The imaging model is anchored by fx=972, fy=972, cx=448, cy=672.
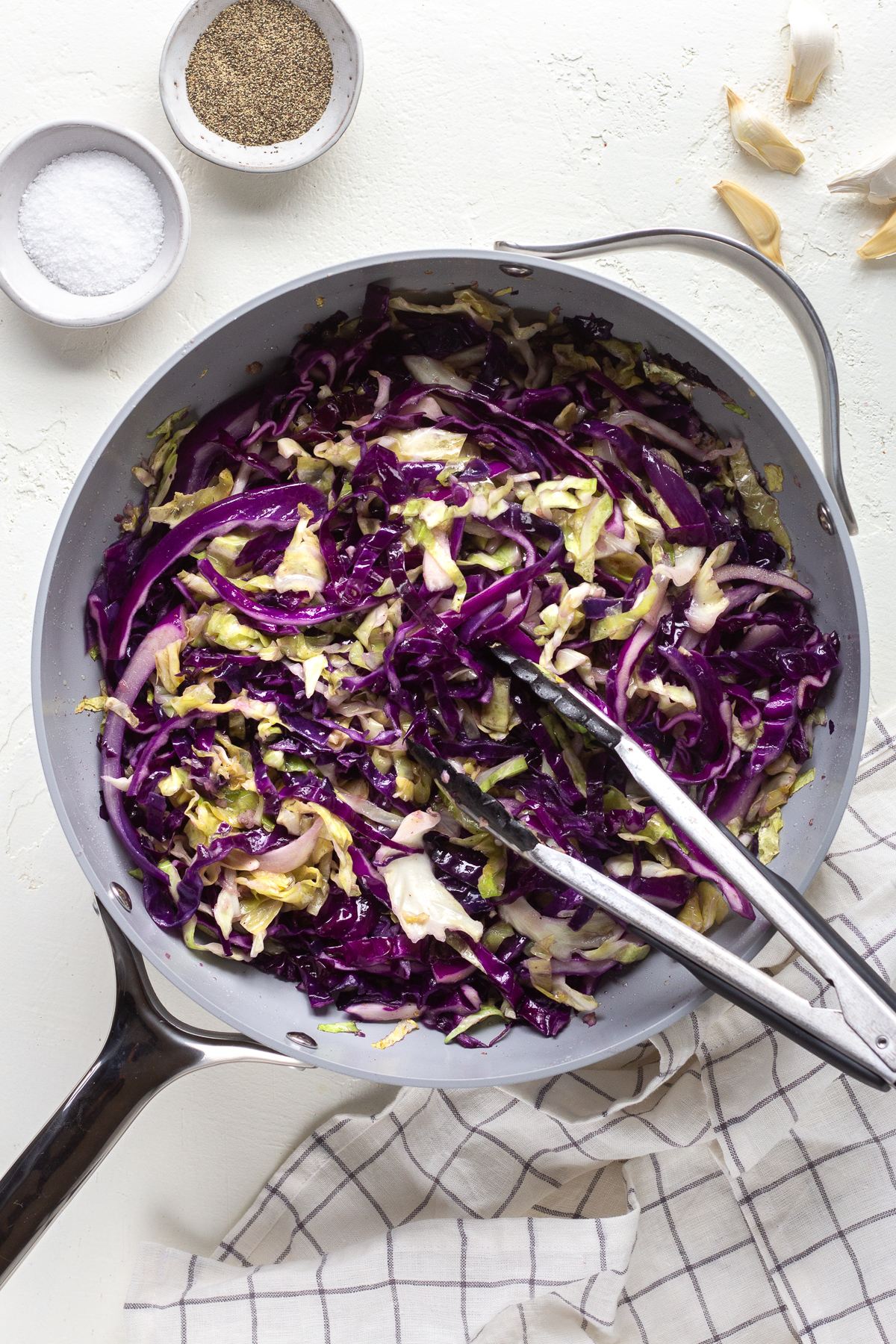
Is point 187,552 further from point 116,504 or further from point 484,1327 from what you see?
point 484,1327

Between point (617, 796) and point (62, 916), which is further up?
point (617, 796)

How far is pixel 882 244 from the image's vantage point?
2.03 metres

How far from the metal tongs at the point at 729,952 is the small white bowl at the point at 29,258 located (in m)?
1.18

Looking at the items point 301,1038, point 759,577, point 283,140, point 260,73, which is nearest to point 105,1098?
point 301,1038

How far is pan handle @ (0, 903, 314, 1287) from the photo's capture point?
70.6 inches

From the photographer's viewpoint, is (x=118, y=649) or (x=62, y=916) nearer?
(x=118, y=649)

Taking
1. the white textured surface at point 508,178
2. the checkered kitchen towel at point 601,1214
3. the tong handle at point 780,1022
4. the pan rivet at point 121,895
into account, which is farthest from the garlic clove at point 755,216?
the pan rivet at point 121,895

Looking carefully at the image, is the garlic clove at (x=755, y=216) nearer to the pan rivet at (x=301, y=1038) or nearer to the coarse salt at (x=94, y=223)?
the coarse salt at (x=94, y=223)

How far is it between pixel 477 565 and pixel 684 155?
40.9 inches

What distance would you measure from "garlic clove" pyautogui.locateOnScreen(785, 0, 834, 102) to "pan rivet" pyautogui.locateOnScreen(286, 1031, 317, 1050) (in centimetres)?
214

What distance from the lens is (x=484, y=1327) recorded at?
2.18 meters

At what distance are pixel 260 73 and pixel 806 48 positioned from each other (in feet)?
3.72

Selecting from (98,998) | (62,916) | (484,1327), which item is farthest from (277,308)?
(484,1327)

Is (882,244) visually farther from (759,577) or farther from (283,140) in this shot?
(283,140)
